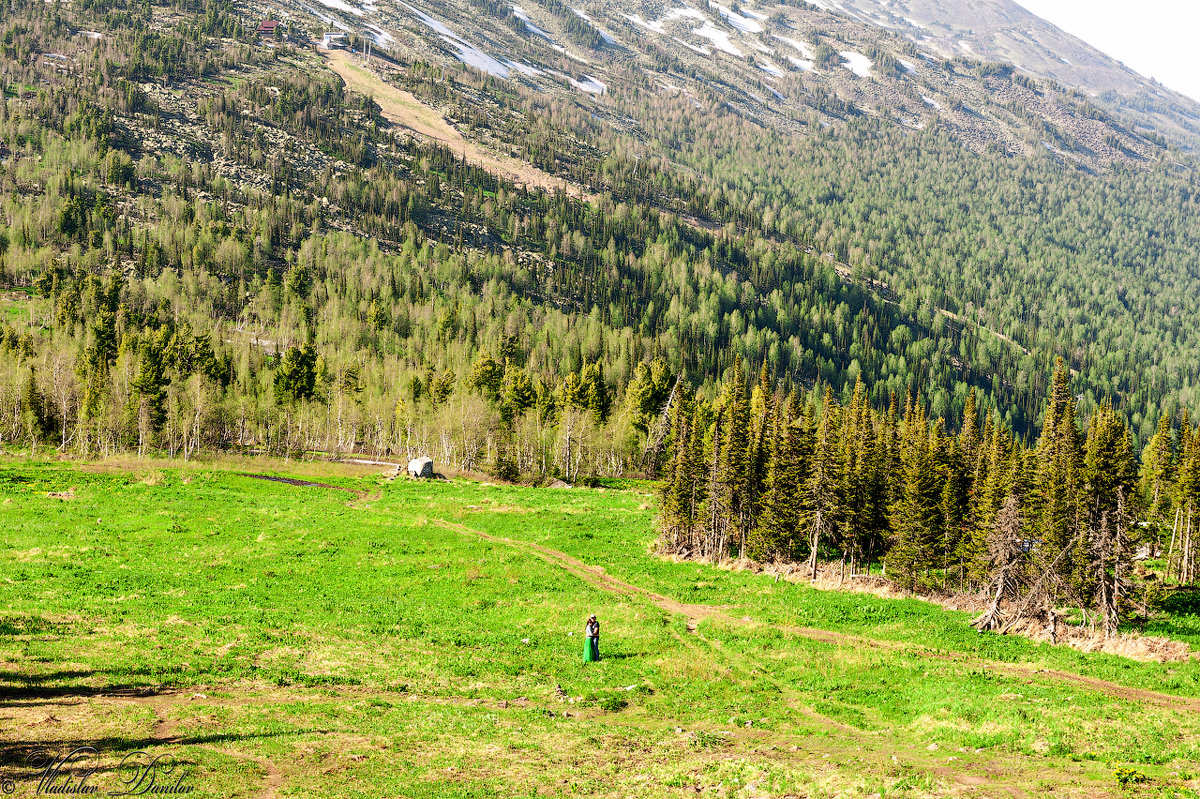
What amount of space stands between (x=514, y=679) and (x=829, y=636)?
18.7 m

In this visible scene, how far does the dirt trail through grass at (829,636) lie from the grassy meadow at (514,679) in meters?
0.25

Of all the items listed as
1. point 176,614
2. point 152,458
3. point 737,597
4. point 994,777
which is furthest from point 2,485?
point 994,777

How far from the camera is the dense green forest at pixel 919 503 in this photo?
48250mm

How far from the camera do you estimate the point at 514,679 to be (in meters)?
31.8

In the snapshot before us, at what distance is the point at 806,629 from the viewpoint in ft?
137

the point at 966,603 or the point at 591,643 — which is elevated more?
the point at 966,603

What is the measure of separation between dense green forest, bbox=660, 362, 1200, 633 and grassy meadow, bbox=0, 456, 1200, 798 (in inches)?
226

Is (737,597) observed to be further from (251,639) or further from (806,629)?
(251,639)

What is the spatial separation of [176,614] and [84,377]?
11009 cm

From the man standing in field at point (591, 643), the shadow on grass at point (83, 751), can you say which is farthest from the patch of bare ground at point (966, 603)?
the shadow on grass at point (83, 751)

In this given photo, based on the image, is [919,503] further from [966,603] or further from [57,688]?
Result: [57,688]

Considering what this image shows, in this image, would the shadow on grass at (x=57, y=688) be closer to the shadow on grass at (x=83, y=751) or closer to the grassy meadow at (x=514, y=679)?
the grassy meadow at (x=514, y=679)

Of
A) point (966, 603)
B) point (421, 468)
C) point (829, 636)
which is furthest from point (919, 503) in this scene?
point (421, 468)

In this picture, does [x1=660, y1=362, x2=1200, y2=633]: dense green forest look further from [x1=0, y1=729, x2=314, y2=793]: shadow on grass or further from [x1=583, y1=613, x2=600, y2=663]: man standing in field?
[x1=0, y1=729, x2=314, y2=793]: shadow on grass
